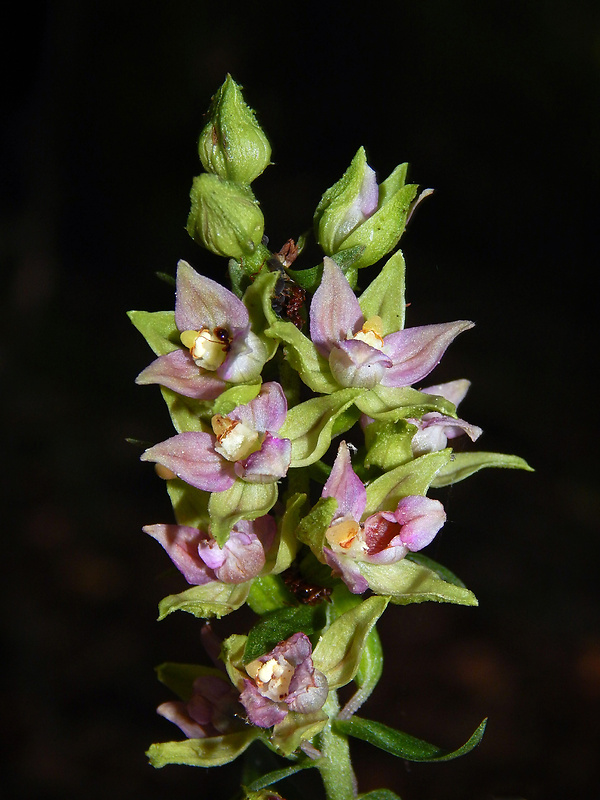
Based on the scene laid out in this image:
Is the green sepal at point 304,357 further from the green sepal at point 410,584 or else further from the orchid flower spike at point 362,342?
the green sepal at point 410,584

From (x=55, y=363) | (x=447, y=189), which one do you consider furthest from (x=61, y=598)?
(x=447, y=189)

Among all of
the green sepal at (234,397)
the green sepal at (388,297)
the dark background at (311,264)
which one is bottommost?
the dark background at (311,264)

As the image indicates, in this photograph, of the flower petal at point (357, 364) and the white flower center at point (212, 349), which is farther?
the white flower center at point (212, 349)

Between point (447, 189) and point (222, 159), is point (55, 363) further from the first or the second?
point (222, 159)

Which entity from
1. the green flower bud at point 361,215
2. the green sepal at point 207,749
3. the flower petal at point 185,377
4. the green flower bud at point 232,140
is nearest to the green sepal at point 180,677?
the green sepal at point 207,749

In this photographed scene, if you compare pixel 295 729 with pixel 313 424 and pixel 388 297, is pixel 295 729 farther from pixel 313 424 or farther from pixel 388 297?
pixel 388 297

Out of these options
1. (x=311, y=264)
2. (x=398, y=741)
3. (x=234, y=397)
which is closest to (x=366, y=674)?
(x=398, y=741)

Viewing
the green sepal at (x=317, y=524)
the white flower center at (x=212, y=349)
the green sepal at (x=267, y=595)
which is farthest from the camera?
the green sepal at (x=267, y=595)
